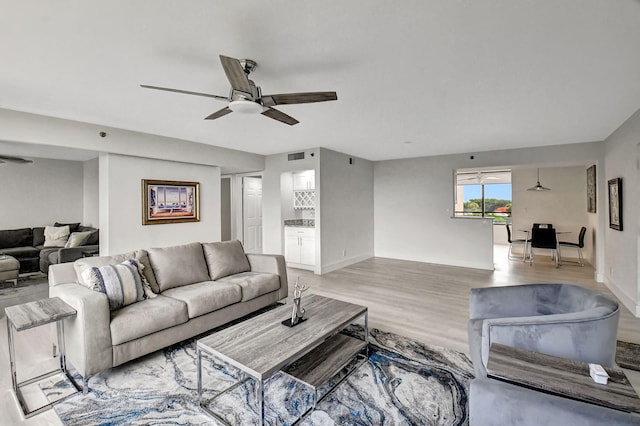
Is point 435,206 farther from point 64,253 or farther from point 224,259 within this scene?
point 64,253

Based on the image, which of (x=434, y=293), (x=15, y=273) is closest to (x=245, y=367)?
(x=434, y=293)

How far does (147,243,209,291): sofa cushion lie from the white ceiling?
1.63 m

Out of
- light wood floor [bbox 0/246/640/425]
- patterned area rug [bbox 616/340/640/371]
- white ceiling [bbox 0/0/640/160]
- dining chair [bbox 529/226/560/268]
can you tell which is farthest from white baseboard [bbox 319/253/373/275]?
patterned area rug [bbox 616/340/640/371]

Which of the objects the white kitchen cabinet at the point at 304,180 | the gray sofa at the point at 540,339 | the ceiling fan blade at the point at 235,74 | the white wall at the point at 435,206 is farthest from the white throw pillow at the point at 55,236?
the gray sofa at the point at 540,339

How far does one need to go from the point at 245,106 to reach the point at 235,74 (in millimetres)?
382

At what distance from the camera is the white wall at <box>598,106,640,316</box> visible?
360cm

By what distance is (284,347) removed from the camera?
6.51 feet

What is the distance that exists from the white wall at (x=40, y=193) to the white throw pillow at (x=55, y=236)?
1.96 ft

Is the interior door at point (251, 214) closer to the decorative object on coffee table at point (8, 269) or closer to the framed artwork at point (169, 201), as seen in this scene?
the framed artwork at point (169, 201)

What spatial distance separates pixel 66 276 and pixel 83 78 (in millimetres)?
1797

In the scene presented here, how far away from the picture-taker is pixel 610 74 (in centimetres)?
252

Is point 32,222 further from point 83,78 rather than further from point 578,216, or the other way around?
point 578,216

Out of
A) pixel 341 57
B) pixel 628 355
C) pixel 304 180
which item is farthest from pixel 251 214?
pixel 628 355

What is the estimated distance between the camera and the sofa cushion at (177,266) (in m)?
3.18
